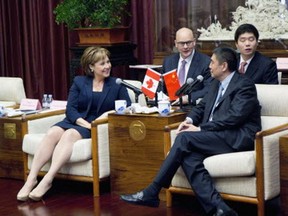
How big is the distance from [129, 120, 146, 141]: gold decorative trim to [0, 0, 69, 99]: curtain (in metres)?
3.16

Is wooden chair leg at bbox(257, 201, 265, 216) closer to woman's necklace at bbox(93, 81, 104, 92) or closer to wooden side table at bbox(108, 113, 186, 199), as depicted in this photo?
wooden side table at bbox(108, 113, 186, 199)

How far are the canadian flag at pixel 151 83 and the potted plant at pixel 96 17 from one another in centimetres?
161

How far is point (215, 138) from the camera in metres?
4.12

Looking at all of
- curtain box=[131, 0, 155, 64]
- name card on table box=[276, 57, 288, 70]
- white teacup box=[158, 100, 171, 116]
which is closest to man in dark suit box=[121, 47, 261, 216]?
white teacup box=[158, 100, 171, 116]

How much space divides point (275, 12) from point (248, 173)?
1963 millimetres

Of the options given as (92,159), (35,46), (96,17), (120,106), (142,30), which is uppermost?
(96,17)

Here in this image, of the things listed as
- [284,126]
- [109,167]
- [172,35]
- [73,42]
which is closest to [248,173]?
[284,126]

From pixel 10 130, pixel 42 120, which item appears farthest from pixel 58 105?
pixel 10 130

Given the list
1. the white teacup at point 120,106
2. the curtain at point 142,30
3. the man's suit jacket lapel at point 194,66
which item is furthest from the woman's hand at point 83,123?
the curtain at point 142,30

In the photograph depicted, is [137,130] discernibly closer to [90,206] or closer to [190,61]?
[90,206]

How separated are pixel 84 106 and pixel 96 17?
1.47 meters

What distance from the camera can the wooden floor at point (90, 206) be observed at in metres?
4.29

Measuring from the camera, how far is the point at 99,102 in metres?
4.93

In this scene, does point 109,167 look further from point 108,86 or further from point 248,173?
point 248,173
